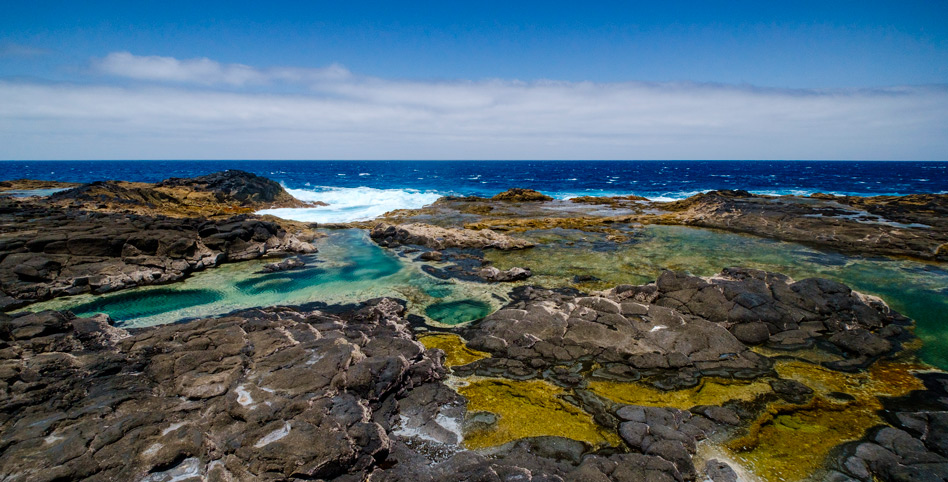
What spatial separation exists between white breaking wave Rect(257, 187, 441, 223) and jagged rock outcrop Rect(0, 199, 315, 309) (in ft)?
54.0

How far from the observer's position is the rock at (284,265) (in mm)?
24656

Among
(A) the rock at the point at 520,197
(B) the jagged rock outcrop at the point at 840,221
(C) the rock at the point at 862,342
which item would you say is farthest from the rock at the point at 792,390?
(A) the rock at the point at 520,197

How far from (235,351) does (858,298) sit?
23495mm

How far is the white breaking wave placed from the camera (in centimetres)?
4803

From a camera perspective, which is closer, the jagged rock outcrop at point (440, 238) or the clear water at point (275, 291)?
the clear water at point (275, 291)

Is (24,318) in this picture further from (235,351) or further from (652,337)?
(652,337)

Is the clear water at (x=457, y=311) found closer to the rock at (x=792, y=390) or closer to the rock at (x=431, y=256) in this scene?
the rock at (x=431, y=256)

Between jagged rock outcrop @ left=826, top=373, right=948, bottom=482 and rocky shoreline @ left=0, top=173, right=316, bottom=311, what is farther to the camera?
rocky shoreline @ left=0, top=173, right=316, bottom=311

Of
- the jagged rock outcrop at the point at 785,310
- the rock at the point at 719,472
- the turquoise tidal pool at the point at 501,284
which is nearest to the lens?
the rock at the point at 719,472

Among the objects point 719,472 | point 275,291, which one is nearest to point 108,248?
point 275,291

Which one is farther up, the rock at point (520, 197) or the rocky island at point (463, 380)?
the rock at point (520, 197)

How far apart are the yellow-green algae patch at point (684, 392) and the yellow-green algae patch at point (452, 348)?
13.3 ft

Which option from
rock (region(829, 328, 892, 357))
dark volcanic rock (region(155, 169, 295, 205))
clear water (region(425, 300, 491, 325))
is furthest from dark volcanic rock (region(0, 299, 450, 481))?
dark volcanic rock (region(155, 169, 295, 205))

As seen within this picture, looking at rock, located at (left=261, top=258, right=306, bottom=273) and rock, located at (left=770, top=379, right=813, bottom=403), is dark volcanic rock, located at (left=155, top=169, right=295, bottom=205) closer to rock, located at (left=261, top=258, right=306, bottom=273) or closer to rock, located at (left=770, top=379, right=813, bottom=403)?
rock, located at (left=261, top=258, right=306, bottom=273)
